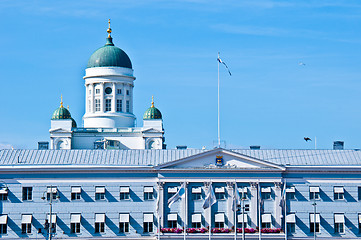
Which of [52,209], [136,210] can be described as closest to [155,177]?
[136,210]

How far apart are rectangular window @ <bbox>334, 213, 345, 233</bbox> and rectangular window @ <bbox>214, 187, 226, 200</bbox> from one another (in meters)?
13.7

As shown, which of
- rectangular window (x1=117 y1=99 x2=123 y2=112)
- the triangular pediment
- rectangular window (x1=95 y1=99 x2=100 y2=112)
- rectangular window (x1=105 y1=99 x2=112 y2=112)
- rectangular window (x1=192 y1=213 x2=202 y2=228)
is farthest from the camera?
rectangular window (x1=95 y1=99 x2=100 y2=112)

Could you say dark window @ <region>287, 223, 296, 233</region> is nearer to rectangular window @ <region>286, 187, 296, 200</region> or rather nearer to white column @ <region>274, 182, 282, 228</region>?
white column @ <region>274, 182, 282, 228</region>

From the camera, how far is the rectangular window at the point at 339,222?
130 m

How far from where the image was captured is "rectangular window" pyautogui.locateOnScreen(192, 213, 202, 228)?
13025 cm

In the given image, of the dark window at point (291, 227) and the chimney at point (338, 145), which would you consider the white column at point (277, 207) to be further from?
the chimney at point (338, 145)

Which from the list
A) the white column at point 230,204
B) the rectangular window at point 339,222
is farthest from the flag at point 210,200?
the rectangular window at point 339,222

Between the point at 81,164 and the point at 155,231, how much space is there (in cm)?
1210

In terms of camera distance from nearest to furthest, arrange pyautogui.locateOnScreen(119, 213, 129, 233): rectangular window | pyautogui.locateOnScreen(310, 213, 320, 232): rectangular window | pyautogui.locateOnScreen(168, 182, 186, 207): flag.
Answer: pyautogui.locateOnScreen(168, 182, 186, 207): flag → pyautogui.locateOnScreen(119, 213, 129, 233): rectangular window → pyautogui.locateOnScreen(310, 213, 320, 232): rectangular window

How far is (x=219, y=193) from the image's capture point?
131250 millimetres

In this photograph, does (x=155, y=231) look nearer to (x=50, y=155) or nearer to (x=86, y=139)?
(x=50, y=155)

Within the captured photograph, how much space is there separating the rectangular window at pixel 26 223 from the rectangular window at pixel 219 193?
2230 cm

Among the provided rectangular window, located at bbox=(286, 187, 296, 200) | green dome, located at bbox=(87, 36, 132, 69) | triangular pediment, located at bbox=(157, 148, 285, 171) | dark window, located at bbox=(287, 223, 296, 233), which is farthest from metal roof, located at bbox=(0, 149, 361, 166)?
green dome, located at bbox=(87, 36, 132, 69)

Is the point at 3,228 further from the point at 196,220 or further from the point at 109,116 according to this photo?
the point at 109,116
